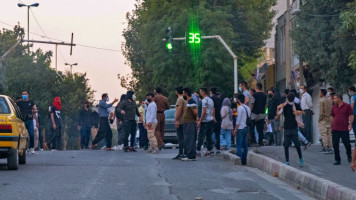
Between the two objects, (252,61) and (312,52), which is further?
(252,61)

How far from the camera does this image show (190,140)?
1984 cm

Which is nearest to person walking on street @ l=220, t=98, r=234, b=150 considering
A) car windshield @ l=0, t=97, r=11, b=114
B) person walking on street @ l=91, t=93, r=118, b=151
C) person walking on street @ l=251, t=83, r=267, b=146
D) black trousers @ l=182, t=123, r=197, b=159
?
person walking on street @ l=251, t=83, r=267, b=146

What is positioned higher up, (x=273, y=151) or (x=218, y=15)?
(x=218, y=15)

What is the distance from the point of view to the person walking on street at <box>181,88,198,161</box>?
64.9 ft

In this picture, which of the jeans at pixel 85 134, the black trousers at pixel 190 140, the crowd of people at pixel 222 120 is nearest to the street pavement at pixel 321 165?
the crowd of people at pixel 222 120

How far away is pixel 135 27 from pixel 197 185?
5037 centimetres

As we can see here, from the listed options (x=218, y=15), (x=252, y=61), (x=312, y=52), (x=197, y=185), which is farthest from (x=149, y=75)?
(x=197, y=185)

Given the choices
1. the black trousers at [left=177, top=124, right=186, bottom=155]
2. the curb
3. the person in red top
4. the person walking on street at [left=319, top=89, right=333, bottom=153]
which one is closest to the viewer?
the curb

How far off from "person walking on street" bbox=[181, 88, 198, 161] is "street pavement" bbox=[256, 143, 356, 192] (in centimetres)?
201

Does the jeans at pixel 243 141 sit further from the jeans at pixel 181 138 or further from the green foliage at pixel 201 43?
the green foliage at pixel 201 43

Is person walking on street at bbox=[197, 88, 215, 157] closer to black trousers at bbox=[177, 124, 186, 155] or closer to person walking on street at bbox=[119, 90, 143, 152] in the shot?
black trousers at bbox=[177, 124, 186, 155]

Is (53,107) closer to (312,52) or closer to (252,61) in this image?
(312,52)

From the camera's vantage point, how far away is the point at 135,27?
6344cm

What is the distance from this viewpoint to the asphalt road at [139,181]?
40.1 ft
